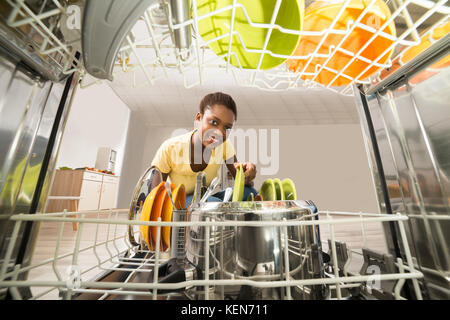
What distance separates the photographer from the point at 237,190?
1.18 feet

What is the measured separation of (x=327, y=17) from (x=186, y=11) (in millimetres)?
262

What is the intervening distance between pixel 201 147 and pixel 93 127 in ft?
6.87

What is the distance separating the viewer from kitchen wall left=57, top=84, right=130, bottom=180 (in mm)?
2043

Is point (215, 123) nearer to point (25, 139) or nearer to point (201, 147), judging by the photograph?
Result: point (201, 147)

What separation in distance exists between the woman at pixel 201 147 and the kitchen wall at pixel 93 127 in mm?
1641

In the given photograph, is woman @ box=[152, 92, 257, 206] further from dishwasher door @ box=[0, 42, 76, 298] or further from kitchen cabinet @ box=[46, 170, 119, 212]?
kitchen cabinet @ box=[46, 170, 119, 212]

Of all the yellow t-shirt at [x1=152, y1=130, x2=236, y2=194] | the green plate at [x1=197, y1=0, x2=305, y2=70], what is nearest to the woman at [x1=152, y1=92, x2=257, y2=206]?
the yellow t-shirt at [x1=152, y1=130, x2=236, y2=194]

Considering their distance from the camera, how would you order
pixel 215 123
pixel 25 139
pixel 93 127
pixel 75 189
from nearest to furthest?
pixel 25 139 → pixel 215 123 → pixel 75 189 → pixel 93 127

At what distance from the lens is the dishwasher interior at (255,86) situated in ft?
0.78

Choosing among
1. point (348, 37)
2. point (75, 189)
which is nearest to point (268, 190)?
point (348, 37)

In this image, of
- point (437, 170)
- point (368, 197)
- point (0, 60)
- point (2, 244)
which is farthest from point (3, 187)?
point (368, 197)

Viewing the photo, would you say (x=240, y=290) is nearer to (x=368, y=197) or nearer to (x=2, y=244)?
(x=2, y=244)

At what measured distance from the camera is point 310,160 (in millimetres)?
3162

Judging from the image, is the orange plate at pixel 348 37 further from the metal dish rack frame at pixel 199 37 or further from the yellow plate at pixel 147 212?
the yellow plate at pixel 147 212
